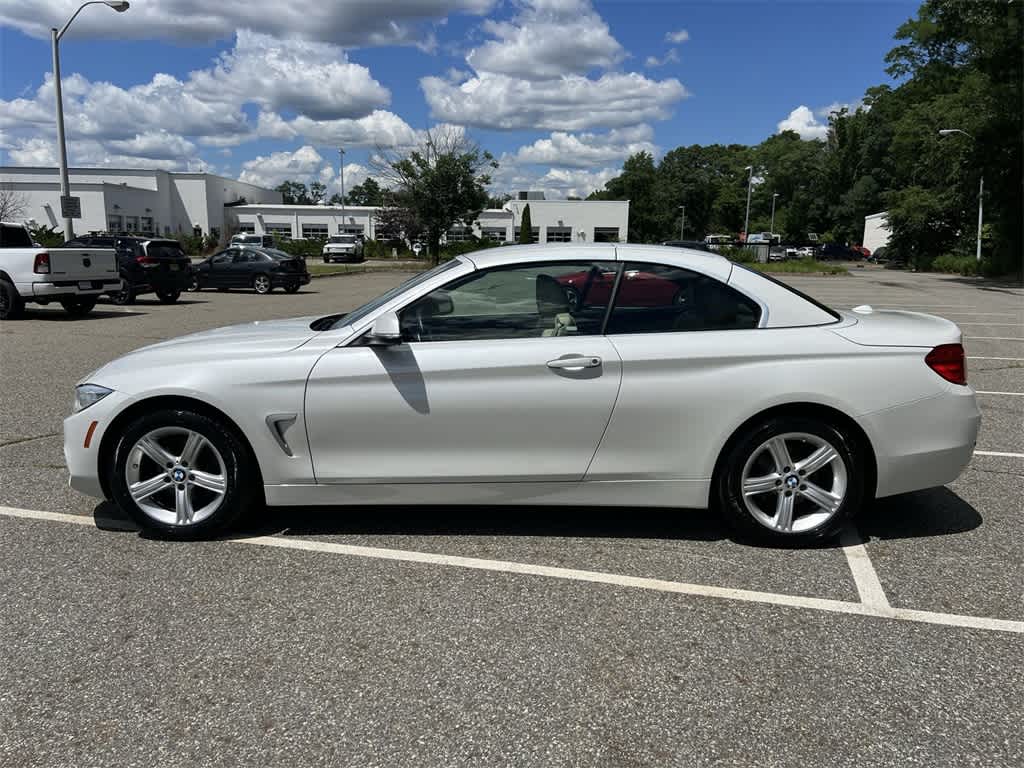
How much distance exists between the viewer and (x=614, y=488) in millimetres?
3982

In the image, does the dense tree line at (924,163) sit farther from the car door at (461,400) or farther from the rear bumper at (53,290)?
the car door at (461,400)

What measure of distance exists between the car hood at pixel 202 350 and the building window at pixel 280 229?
8310cm

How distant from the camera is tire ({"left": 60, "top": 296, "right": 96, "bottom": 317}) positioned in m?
16.2

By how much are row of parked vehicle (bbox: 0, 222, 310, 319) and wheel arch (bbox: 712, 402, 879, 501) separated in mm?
15114

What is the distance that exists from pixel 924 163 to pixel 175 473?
4246 centimetres

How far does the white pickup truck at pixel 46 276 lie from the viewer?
1502 cm

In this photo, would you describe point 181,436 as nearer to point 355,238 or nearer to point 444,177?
point 444,177

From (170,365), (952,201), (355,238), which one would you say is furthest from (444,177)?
(170,365)

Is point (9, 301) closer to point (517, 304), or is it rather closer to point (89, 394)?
point (89, 394)

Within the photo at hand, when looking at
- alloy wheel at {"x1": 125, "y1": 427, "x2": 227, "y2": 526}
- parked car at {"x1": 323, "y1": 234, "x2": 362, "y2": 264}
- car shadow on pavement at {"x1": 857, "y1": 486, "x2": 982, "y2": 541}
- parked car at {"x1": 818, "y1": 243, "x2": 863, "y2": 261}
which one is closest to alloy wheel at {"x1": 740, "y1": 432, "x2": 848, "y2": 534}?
car shadow on pavement at {"x1": 857, "y1": 486, "x2": 982, "y2": 541}

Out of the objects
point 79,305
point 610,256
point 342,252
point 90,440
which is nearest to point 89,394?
point 90,440

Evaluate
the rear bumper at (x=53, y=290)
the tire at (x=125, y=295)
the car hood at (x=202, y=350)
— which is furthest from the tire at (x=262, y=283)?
the car hood at (x=202, y=350)

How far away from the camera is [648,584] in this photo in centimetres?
367

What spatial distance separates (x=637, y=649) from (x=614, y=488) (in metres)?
1.03
